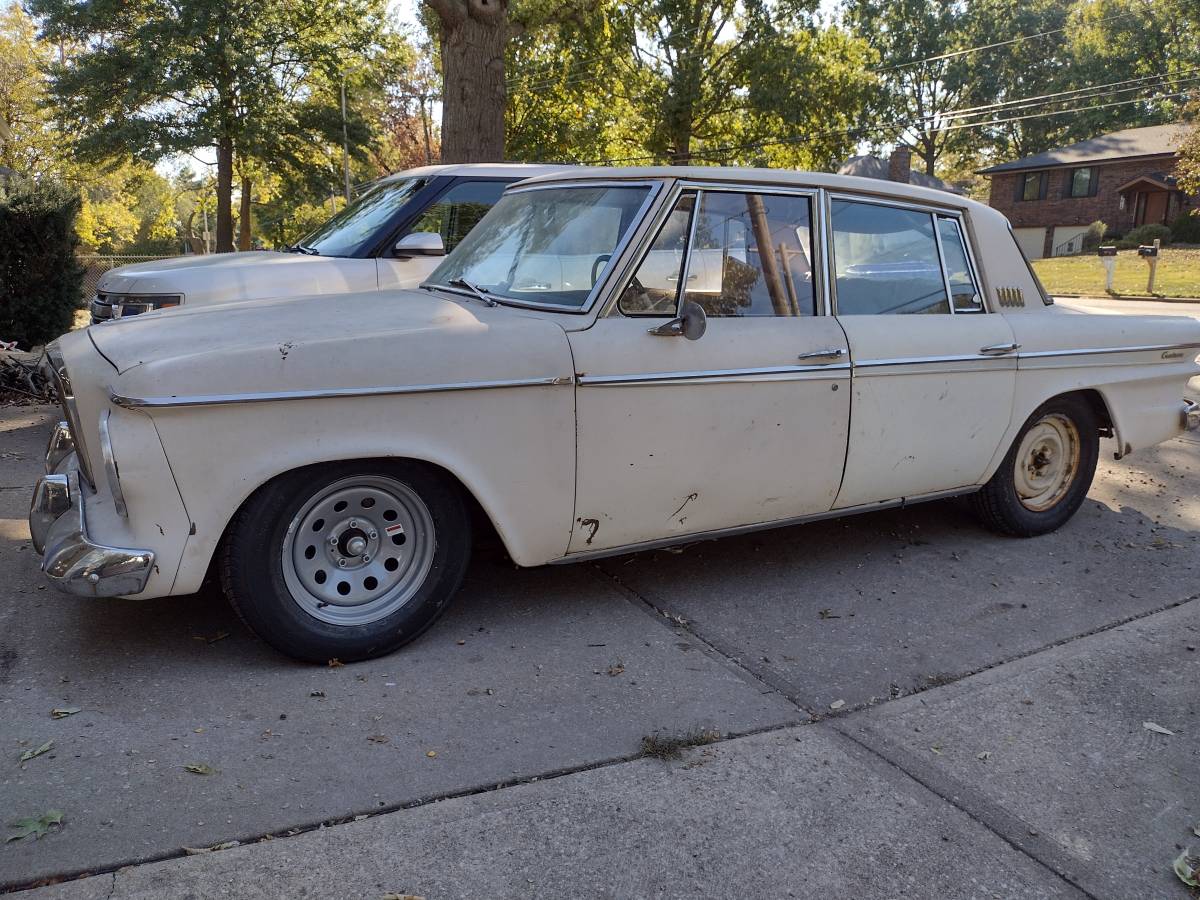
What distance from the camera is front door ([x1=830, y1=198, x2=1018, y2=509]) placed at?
4.24 m

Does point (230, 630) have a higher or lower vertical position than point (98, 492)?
lower

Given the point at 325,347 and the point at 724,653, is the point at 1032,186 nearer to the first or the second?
the point at 724,653

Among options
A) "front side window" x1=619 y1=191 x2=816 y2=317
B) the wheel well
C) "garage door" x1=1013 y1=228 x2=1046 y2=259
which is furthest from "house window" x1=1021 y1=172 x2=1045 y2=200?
"front side window" x1=619 y1=191 x2=816 y2=317

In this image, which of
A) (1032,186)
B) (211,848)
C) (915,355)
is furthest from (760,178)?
(1032,186)

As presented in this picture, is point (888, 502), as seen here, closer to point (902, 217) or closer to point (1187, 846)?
point (902, 217)

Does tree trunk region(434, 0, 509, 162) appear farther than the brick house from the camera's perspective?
No

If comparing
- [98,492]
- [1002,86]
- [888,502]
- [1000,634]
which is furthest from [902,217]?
[1002,86]

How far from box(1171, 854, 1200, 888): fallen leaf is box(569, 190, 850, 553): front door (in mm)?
1944

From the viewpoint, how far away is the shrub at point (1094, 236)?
40.7m

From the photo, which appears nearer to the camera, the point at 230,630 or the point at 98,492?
the point at 98,492

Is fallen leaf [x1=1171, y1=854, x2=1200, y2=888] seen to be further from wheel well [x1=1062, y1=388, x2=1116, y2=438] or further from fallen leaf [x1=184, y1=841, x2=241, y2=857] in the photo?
wheel well [x1=1062, y1=388, x2=1116, y2=438]

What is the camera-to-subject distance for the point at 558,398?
138 inches

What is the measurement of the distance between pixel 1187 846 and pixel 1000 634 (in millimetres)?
1389

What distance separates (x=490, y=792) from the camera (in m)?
2.72
